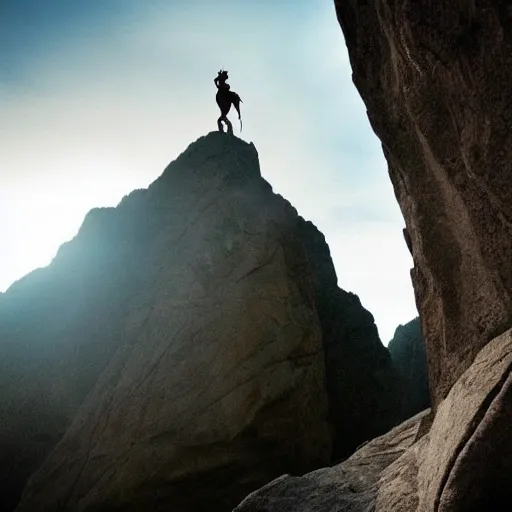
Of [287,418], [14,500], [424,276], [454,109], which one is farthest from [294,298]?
[454,109]

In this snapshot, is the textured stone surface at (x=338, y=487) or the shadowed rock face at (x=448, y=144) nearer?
the shadowed rock face at (x=448, y=144)

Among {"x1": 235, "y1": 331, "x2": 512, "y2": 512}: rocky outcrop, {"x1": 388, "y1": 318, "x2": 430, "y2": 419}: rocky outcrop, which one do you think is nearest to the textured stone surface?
{"x1": 235, "y1": 331, "x2": 512, "y2": 512}: rocky outcrop

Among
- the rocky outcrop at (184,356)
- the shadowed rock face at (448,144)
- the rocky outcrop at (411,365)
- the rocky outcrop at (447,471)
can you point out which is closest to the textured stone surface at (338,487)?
the rocky outcrop at (447,471)

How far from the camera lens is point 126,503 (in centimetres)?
1127

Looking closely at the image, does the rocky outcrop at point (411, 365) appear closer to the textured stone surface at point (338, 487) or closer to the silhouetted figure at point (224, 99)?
the silhouetted figure at point (224, 99)

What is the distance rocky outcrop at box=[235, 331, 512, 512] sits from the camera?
3.05 meters

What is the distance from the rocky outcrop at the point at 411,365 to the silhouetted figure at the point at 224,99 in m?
12.4

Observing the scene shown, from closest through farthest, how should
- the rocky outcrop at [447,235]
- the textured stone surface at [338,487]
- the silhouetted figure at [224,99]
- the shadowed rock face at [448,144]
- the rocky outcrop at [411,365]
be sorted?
the rocky outcrop at [447,235]
the shadowed rock face at [448,144]
the textured stone surface at [338,487]
the silhouetted figure at [224,99]
the rocky outcrop at [411,365]

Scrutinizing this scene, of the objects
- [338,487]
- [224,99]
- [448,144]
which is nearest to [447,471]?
[338,487]

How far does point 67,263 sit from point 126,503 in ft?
32.3

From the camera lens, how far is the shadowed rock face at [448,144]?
334 cm

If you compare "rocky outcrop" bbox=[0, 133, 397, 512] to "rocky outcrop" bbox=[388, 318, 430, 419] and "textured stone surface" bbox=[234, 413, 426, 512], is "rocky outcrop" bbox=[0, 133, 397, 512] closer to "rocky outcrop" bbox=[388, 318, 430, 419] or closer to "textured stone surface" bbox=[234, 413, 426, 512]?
"rocky outcrop" bbox=[388, 318, 430, 419]

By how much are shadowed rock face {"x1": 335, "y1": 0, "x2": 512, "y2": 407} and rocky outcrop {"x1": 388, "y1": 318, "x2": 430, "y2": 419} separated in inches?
587

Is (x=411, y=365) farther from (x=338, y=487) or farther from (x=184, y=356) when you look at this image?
(x=338, y=487)
